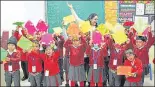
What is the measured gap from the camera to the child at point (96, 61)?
173 inches

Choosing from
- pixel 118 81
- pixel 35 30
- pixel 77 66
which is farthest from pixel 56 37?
pixel 118 81

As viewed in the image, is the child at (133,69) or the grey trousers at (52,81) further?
the grey trousers at (52,81)

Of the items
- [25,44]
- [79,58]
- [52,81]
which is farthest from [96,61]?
[25,44]

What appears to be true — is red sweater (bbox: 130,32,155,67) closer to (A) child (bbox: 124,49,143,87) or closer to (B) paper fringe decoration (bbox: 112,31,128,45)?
(B) paper fringe decoration (bbox: 112,31,128,45)

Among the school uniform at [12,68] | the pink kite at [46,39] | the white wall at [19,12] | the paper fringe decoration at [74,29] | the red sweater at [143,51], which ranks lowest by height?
the school uniform at [12,68]

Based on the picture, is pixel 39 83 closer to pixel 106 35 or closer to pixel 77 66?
pixel 77 66

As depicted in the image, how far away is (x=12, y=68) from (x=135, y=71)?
1638 millimetres

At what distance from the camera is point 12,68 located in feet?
14.4

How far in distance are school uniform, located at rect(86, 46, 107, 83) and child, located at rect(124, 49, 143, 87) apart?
40cm

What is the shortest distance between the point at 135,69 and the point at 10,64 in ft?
5.45

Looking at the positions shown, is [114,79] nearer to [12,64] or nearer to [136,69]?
[136,69]

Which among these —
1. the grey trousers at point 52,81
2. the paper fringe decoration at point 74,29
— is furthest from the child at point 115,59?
the grey trousers at point 52,81

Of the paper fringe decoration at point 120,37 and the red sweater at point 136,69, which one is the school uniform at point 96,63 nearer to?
the paper fringe decoration at point 120,37

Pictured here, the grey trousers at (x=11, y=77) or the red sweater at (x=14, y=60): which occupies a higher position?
the red sweater at (x=14, y=60)
